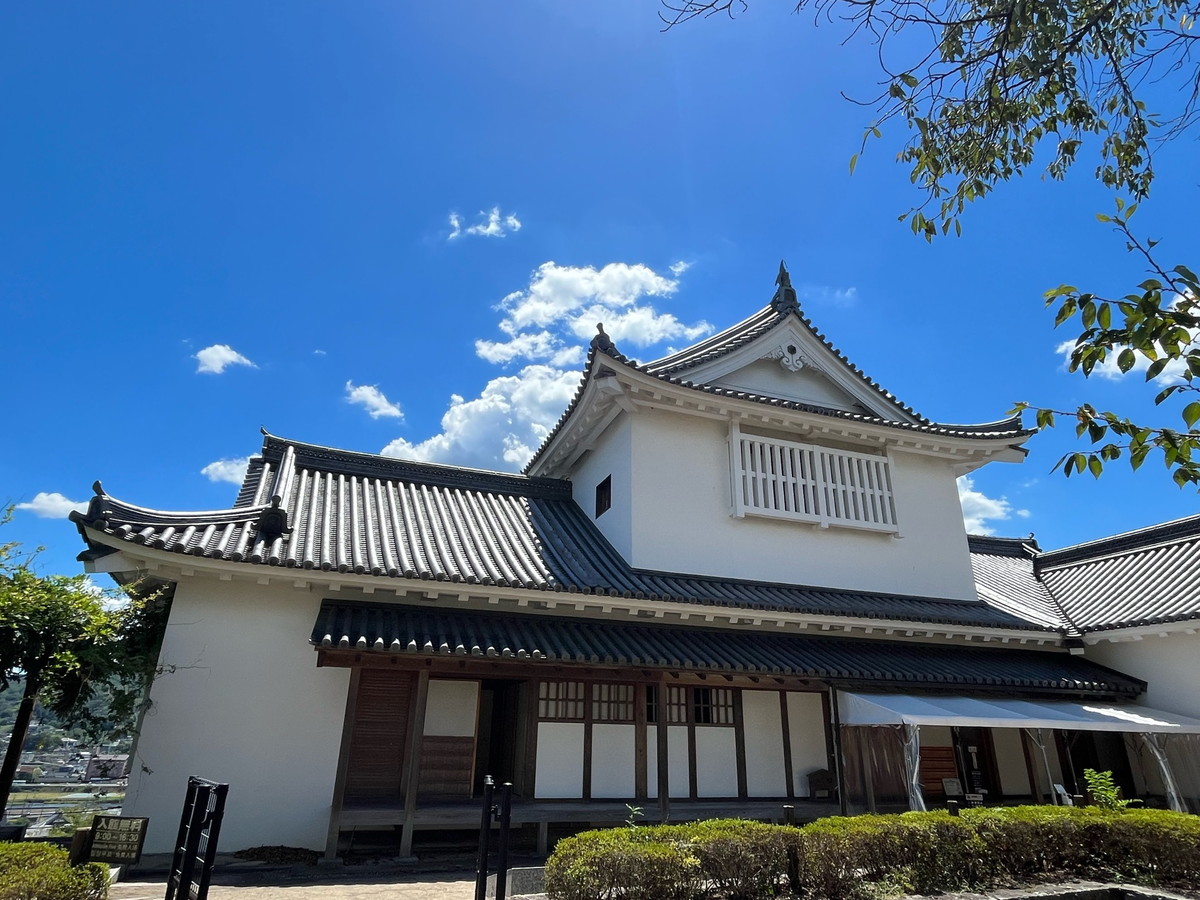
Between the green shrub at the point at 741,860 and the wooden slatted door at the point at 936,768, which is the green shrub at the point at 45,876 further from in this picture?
the wooden slatted door at the point at 936,768

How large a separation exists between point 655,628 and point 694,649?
812 millimetres

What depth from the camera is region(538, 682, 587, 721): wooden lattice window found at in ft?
34.9

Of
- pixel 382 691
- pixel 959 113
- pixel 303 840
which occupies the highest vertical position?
pixel 959 113

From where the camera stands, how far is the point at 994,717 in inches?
423

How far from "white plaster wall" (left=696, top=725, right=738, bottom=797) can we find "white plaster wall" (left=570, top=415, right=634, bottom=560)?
3184 millimetres

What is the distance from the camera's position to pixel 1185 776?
42.5ft

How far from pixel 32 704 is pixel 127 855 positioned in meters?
3.70

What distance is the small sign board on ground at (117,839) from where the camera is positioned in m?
5.61

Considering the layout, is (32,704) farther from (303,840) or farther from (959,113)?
(959,113)

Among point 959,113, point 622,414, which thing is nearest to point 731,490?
point 622,414

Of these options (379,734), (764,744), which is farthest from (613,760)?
(379,734)

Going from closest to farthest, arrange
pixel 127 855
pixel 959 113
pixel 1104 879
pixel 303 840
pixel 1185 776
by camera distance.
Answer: pixel 127 855 → pixel 959 113 → pixel 1104 879 → pixel 303 840 → pixel 1185 776

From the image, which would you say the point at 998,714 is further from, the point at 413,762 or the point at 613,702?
the point at 413,762

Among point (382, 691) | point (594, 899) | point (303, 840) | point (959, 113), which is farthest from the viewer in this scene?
point (382, 691)
